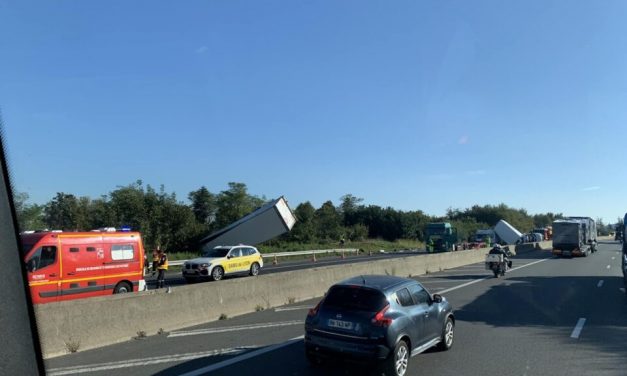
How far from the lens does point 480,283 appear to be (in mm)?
22156

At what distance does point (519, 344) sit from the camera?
384 inches

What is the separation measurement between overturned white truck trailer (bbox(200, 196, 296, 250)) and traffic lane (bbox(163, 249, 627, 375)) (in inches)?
915

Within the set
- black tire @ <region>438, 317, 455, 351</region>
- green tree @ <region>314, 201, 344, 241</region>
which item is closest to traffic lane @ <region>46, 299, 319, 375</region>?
black tire @ <region>438, 317, 455, 351</region>

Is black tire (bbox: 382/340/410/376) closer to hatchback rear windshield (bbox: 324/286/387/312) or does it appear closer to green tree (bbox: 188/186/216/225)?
hatchback rear windshield (bbox: 324/286/387/312)

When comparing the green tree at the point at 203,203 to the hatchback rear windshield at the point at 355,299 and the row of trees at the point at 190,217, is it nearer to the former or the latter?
the row of trees at the point at 190,217

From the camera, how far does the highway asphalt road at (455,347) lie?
7824 millimetres

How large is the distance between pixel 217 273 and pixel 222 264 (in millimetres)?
569

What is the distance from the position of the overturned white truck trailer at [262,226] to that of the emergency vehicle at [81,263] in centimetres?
2147

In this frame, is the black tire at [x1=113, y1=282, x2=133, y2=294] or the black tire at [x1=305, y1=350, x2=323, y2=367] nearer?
the black tire at [x1=305, y1=350, x2=323, y2=367]

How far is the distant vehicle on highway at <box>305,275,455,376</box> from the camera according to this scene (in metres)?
7.31

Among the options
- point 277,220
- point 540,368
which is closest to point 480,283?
point 540,368

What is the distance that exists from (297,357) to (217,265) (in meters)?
16.4

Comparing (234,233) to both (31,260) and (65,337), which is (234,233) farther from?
(65,337)

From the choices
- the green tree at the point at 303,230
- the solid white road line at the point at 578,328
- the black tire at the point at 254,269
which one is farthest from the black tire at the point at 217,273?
the green tree at the point at 303,230
